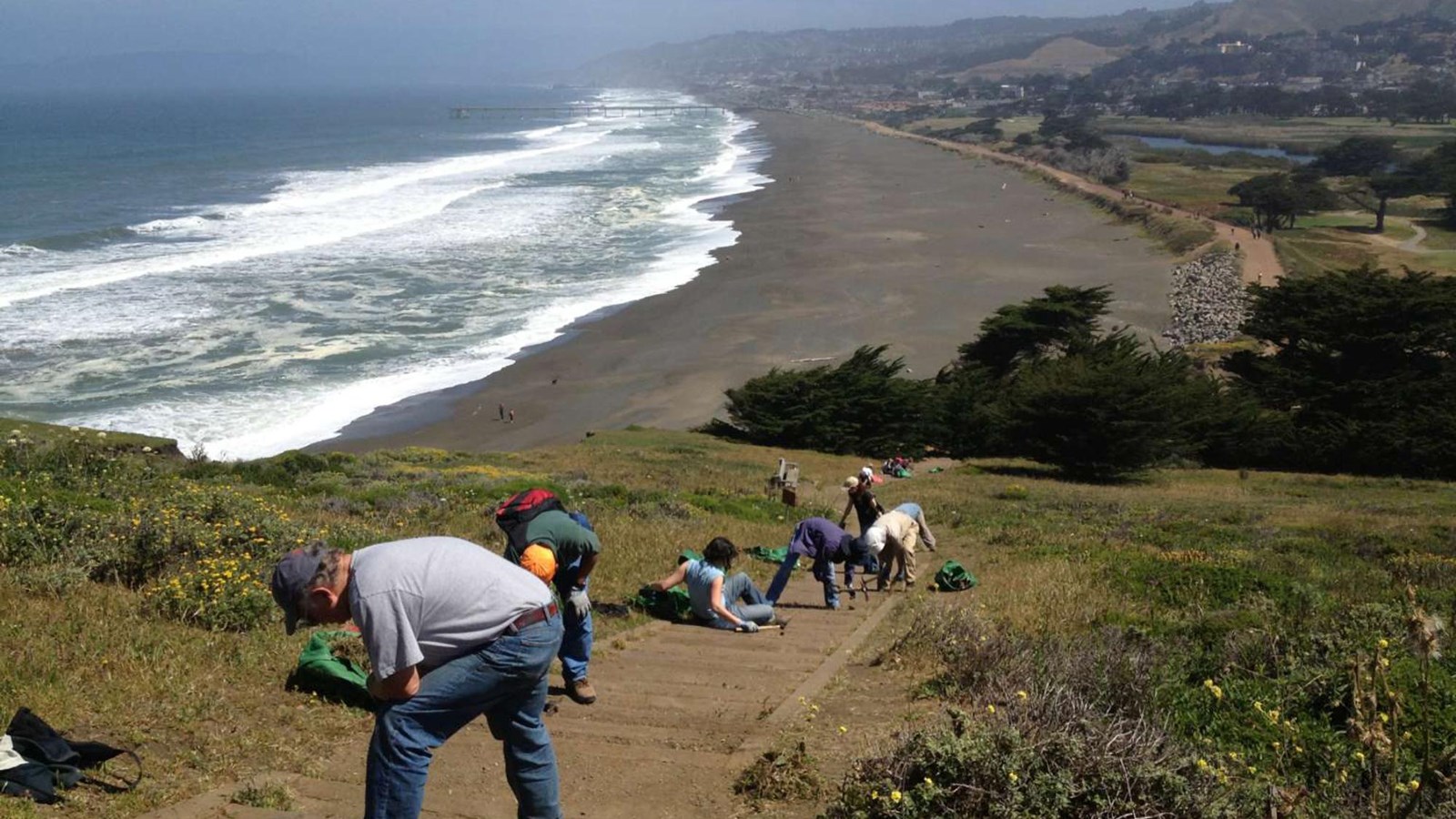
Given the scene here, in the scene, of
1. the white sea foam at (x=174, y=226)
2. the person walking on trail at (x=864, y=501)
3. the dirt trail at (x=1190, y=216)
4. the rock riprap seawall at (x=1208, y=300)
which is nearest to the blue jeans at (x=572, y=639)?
the person walking on trail at (x=864, y=501)

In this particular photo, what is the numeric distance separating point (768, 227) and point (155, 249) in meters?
28.5

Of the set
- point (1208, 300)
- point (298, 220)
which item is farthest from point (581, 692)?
point (298, 220)

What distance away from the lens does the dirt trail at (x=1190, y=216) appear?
53.9m

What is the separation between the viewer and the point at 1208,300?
48.3 m

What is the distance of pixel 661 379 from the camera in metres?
35.0

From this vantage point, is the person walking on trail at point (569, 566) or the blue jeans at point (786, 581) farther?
the blue jeans at point (786, 581)

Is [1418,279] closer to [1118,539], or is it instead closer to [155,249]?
[1118,539]

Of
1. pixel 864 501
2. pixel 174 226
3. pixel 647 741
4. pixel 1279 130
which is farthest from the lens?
pixel 1279 130

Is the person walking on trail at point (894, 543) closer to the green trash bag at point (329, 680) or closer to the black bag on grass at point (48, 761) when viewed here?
the green trash bag at point (329, 680)

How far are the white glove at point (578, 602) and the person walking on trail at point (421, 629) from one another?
226cm

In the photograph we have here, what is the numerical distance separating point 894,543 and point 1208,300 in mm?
41482

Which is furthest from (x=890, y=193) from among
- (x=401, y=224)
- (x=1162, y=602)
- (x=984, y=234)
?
(x=1162, y=602)

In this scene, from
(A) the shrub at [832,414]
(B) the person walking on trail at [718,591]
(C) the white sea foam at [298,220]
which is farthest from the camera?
(C) the white sea foam at [298,220]

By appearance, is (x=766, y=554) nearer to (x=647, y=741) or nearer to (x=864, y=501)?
(x=864, y=501)
